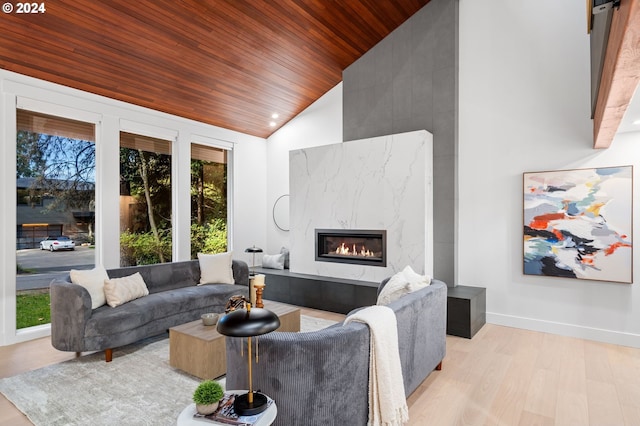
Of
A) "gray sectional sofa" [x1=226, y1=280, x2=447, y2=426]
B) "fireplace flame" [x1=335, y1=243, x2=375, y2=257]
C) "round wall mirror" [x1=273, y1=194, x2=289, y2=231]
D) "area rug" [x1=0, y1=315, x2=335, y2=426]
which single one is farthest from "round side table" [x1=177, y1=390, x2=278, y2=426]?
"round wall mirror" [x1=273, y1=194, x2=289, y2=231]

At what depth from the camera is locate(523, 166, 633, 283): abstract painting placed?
3.70m

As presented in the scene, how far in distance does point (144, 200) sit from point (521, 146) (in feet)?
16.6

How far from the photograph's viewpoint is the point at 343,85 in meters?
5.61

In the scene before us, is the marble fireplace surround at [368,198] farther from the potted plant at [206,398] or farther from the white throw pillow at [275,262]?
the potted plant at [206,398]

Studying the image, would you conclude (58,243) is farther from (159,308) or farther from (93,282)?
(159,308)

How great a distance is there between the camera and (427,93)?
4805 millimetres

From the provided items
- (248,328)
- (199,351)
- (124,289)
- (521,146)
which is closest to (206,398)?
(248,328)

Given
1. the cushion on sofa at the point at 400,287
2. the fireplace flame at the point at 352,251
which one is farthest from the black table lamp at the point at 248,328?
the fireplace flame at the point at 352,251

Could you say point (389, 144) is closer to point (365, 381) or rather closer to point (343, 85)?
point (343, 85)

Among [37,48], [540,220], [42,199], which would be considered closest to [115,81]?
[37,48]

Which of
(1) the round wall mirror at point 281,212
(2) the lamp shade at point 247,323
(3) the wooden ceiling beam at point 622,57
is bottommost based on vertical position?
(2) the lamp shade at point 247,323

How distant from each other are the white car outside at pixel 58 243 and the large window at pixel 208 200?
1.73 m

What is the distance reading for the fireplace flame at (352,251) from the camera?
496 centimetres

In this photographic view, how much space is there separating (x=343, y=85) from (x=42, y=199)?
4.29 metres
